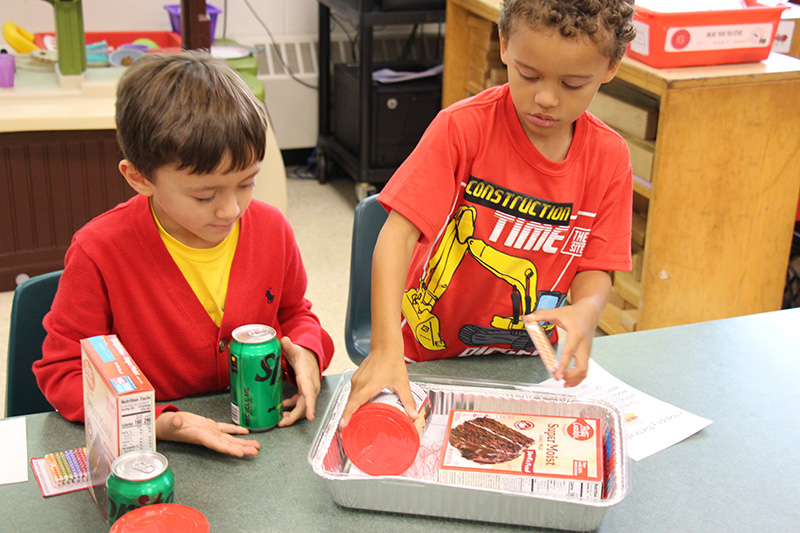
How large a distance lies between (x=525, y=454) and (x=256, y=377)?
324mm

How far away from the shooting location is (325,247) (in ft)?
9.99

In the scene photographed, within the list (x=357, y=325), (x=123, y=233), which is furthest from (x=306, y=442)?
(x=357, y=325)

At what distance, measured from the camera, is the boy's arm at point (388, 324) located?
2.96ft

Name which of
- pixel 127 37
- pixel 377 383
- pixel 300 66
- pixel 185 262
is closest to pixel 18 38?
pixel 127 37

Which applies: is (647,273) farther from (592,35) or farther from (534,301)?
(592,35)

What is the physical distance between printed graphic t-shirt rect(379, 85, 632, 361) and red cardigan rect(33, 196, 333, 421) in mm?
199

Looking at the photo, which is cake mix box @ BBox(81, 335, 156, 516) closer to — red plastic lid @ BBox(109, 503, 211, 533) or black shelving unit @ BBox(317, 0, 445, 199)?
red plastic lid @ BBox(109, 503, 211, 533)

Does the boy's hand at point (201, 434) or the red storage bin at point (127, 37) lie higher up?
the red storage bin at point (127, 37)

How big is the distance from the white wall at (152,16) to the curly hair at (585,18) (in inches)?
105

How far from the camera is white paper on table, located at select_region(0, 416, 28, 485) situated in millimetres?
913

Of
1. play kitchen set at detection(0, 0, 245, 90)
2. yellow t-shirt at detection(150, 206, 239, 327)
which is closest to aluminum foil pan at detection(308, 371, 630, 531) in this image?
yellow t-shirt at detection(150, 206, 239, 327)

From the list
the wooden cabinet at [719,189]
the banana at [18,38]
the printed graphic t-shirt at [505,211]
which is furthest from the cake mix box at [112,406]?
the banana at [18,38]

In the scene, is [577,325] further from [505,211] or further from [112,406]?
[112,406]

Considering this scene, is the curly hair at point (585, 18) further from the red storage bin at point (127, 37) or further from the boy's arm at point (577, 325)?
the red storage bin at point (127, 37)
